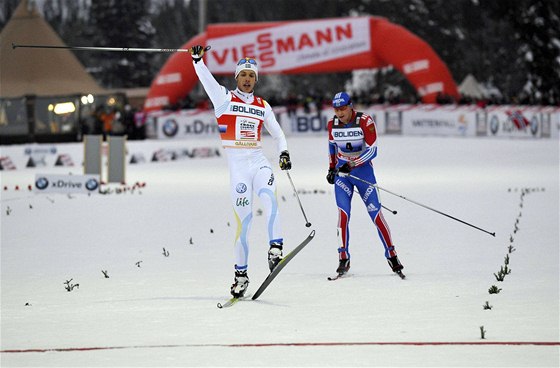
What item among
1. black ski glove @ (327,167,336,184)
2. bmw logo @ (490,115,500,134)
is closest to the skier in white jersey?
black ski glove @ (327,167,336,184)

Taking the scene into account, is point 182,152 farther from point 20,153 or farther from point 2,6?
point 2,6

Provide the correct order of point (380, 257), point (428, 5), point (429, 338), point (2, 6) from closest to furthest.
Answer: point (429, 338) < point (380, 257) < point (428, 5) < point (2, 6)

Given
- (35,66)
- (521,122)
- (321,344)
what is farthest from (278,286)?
(35,66)

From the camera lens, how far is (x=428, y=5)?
99.5 metres

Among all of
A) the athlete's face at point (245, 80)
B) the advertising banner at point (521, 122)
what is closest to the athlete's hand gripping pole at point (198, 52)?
the athlete's face at point (245, 80)

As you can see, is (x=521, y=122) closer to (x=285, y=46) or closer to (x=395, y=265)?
(x=285, y=46)

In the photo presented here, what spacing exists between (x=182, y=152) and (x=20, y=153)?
7.19 metres

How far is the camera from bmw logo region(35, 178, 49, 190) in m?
25.6

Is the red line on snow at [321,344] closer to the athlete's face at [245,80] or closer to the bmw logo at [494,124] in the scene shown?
the athlete's face at [245,80]

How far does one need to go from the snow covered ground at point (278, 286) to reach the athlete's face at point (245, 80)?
6.96 feet

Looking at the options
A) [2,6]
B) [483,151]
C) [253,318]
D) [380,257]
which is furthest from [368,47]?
[2,6]

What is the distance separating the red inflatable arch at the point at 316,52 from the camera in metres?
52.1

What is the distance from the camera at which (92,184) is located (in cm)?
2545

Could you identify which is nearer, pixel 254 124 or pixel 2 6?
pixel 254 124
